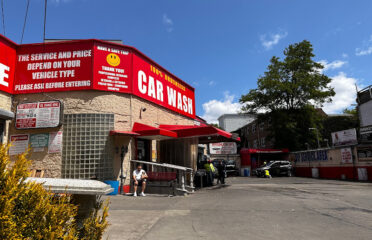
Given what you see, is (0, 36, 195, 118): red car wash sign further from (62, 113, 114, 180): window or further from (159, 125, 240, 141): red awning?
(159, 125, 240, 141): red awning

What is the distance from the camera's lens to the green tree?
34812 millimetres

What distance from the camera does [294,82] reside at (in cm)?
3644

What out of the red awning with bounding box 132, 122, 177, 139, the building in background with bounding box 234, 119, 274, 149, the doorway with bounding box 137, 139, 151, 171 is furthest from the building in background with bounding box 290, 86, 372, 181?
the building in background with bounding box 234, 119, 274, 149

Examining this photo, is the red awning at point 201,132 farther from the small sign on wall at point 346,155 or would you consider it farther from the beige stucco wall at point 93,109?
the small sign on wall at point 346,155

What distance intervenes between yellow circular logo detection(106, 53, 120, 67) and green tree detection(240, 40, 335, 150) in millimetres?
26318

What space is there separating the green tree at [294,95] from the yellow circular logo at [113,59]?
2632 cm

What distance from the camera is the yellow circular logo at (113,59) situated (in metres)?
13.5

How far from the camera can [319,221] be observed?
6371 millimetres

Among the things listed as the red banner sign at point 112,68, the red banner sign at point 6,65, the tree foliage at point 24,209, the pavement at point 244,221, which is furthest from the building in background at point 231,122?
the tree foliage at point 24,209

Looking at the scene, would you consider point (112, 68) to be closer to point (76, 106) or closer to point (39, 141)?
point (76, 106)

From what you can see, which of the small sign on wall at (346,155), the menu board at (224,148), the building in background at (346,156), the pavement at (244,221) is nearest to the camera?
the pavement at (244,221)

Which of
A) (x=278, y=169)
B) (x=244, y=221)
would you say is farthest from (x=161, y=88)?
(x=278, y=169)

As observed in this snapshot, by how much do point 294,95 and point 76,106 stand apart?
103ft

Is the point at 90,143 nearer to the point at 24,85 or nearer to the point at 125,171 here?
the point at 125,171
